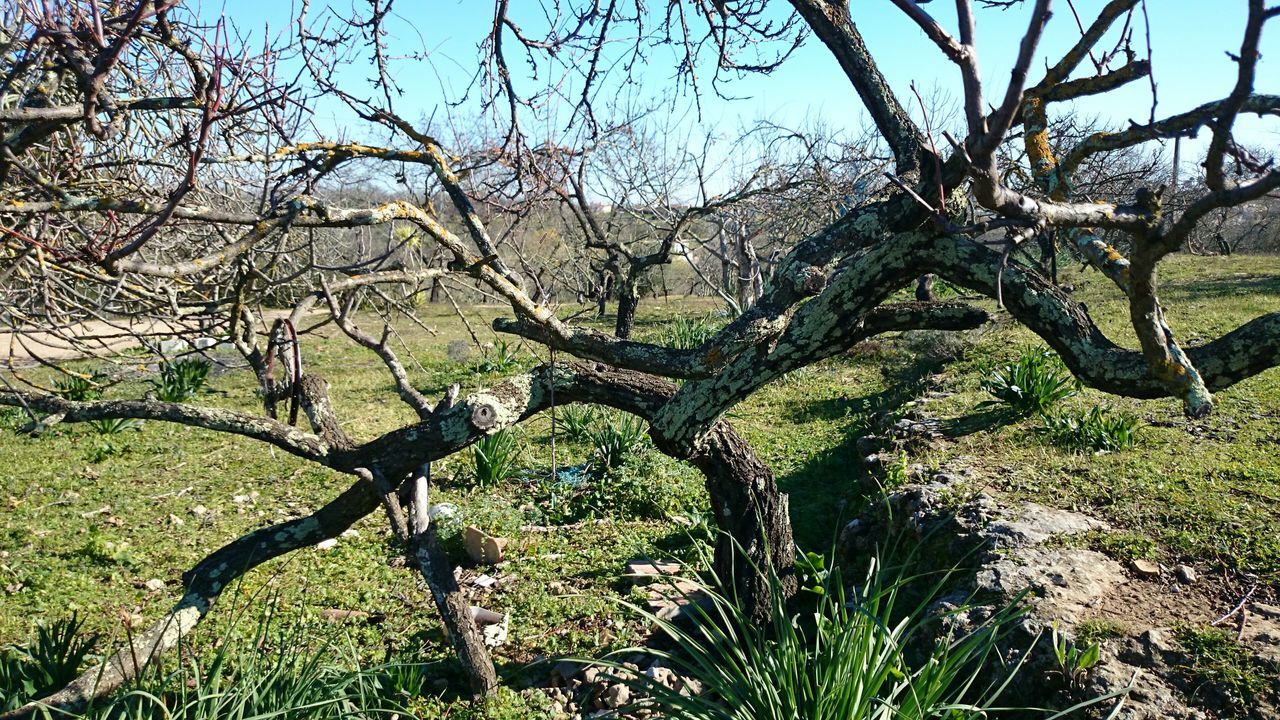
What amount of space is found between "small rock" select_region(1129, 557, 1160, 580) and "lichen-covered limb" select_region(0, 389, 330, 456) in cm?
377

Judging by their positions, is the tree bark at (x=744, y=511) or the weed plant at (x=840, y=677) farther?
the tree bark at (x=744, y=511)

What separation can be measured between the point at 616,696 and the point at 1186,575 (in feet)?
8.95

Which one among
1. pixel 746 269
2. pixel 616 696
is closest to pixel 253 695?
pixel 616 696

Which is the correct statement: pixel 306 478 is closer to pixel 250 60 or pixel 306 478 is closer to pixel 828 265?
pixel 250 60

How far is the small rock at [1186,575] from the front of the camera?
387cm

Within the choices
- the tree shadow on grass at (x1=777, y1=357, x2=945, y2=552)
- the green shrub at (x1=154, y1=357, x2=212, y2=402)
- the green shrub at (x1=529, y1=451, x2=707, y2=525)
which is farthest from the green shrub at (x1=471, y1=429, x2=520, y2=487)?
the green shrub at (x1=154, y1=357, x2=212, y2=402)

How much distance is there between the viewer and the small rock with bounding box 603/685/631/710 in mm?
3963

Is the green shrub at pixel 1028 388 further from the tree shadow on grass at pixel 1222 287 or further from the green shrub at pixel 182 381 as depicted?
the green shrub at pixel 182 381

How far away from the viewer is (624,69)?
14.5 feet

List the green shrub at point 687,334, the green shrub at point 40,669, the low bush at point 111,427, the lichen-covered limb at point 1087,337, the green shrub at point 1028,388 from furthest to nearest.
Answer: the green shrub at point 687,334, the low bush at point 111,427, the green shrub at point 1028,388, the green shrub at point 40,669, the lichen-covered limb at point 1087,337

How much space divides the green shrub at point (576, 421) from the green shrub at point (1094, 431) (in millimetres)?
4035

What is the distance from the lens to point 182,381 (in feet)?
31.8

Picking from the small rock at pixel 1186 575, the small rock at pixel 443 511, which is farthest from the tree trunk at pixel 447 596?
A: the small rock at pixel 1186 575

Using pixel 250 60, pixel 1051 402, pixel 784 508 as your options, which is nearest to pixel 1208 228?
pixel 1051 402
